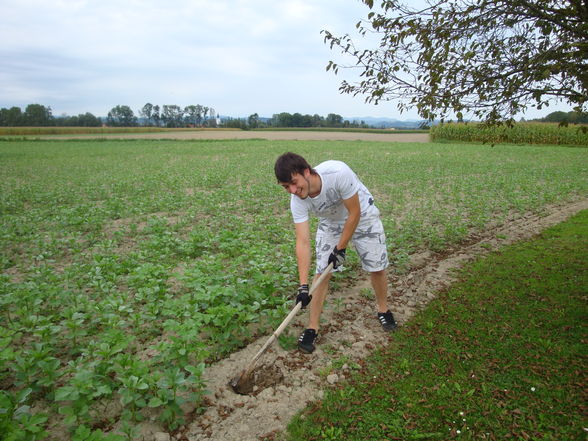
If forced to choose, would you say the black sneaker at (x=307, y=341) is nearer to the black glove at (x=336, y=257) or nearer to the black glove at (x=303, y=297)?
the black glove at (x=303, y=297)

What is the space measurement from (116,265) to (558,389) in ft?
17.2

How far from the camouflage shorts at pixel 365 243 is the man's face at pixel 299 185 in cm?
67

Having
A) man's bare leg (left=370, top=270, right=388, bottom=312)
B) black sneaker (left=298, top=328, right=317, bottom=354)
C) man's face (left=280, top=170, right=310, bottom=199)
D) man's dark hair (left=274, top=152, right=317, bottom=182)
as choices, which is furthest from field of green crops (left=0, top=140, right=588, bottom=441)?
man's dark hair (left=274, top=152, right=317, bottom=182)

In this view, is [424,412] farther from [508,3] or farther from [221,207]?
[221,207]


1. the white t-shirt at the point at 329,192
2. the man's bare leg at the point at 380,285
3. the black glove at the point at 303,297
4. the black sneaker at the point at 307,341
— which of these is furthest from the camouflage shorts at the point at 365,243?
the black sneaker at the point at 307,341

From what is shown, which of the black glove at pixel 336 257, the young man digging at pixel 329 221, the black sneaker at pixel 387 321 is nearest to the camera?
the young man digging at pixel 329 221

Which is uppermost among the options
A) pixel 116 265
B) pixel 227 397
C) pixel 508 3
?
pixel 508 3

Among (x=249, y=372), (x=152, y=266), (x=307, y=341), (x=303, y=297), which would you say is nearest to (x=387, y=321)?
(x=307, y=341)

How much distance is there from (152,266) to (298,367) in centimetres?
233

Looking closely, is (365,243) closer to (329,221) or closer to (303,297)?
(329,221)

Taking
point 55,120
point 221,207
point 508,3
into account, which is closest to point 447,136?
point 221,207

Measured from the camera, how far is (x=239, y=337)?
374 cm

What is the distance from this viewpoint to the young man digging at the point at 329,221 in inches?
119

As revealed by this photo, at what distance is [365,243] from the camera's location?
11.7ft
